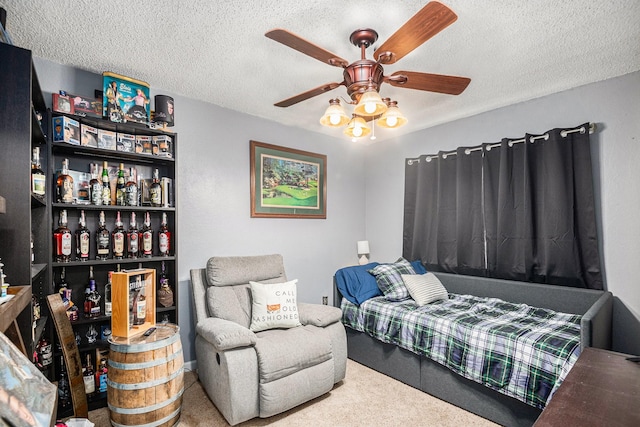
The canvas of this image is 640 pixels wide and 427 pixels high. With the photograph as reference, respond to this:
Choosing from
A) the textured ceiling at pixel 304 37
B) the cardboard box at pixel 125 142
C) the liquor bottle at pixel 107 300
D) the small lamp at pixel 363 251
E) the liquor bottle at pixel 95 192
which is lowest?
the liquor bottle at pixel 107 300

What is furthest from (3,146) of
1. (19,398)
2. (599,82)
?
(599,82)

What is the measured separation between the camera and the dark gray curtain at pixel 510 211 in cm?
269

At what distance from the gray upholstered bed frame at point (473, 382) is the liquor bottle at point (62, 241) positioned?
2.26 meters

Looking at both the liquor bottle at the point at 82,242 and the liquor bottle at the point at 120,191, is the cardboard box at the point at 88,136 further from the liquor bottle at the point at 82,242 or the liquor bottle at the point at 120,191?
the liquor bottle at the point at 82,242

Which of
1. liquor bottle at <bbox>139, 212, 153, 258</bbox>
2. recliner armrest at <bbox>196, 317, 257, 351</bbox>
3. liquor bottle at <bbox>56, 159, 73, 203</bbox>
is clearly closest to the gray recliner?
recliner armrest at <bbox>196, 317, 257, 351</bbox>

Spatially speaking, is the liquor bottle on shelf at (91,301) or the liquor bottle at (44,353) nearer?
the liquor bottle at (44,353)

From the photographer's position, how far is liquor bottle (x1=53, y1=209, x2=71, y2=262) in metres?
2.19

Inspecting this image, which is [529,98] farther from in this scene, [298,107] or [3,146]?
[3,146]

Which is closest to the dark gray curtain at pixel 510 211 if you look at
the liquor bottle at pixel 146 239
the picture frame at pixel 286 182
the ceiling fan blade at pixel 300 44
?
the picture frame at pixel 286 182

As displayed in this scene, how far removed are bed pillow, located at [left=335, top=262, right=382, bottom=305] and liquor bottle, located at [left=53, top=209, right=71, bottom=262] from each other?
2236mm

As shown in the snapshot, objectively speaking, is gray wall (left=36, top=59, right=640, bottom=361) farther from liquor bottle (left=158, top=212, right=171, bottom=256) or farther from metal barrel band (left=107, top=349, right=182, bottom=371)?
metal barrel band (left=107, top=349, right=182, bottom=371)

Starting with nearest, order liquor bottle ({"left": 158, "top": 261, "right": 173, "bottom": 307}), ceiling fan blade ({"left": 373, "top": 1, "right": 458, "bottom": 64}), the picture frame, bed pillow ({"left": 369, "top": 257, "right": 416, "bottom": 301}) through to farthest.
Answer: ceiling fan blade ({"left": 373, "top": 1, "right": 458, "bottom": 64})
liquor bottle ({"left": 158, "top": 261, "right": 173, "bottom": 307})
bed pillow ({"left": 369, "top": 257, "right": 416, "bottom": 301})
the picture frame

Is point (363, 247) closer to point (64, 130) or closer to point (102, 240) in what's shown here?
point (102, 240)

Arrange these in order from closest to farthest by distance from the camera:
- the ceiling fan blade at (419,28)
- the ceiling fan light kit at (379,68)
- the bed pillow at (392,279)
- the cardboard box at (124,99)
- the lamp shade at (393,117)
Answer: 1. the ceiling fan blade at (419,28)
2. the ceiling fan light kit at (379,68)
3. the lamp shade at (393,117)
4. the cardboard box at (124,99)
5. the bed pillow at (392,279)
